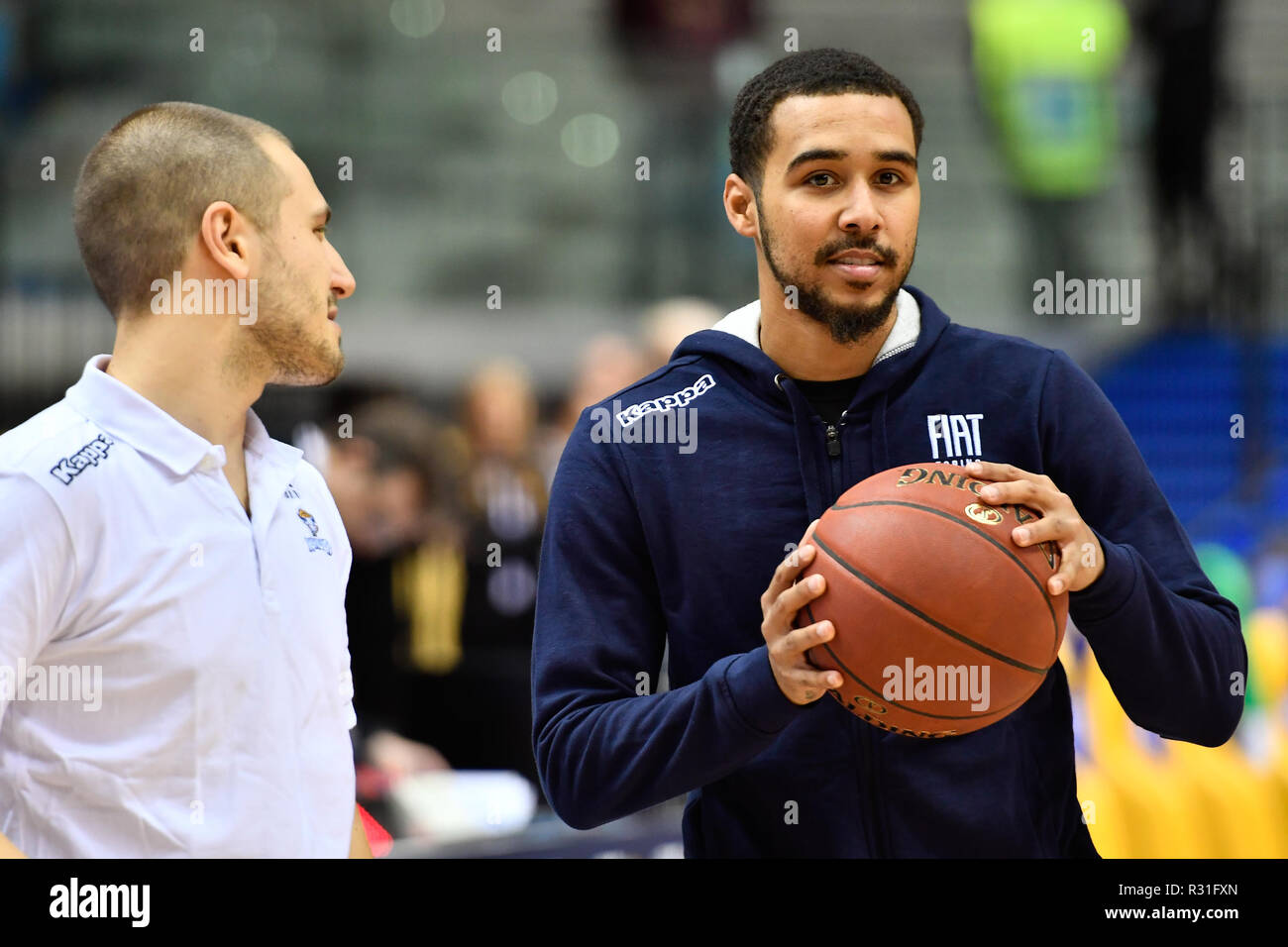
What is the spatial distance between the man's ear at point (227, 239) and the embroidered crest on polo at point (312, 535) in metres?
0.39

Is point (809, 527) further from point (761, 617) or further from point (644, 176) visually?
point (644, 176)

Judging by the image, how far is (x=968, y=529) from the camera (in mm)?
2021

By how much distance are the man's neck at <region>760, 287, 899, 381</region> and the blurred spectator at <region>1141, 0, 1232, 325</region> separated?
7837 millimetres

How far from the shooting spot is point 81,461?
2160 mm

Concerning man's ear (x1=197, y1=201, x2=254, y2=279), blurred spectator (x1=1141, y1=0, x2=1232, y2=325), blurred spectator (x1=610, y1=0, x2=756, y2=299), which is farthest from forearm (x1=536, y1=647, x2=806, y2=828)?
blurred spectator (x1=1141, y1=0, x2=1232, y2=325)

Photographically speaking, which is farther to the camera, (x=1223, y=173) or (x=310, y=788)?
(x=1223, y=173)

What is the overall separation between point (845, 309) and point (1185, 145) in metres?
8.38

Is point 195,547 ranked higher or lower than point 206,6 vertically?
lower

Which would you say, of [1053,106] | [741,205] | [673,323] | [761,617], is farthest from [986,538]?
[1053,106]

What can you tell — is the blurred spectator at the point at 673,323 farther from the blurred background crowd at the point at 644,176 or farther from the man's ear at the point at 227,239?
the man's ear at the point at 227,239
